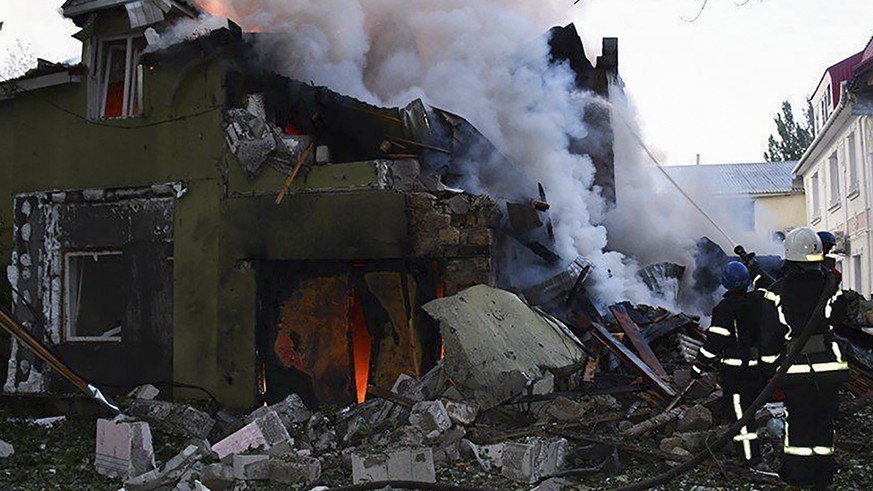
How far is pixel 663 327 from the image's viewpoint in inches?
350

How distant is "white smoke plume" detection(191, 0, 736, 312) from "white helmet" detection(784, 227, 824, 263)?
4.71 metres

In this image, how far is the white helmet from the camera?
5.12 meters

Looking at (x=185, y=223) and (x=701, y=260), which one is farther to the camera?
(x=701, y=260)

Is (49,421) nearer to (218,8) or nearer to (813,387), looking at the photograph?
(218,8)

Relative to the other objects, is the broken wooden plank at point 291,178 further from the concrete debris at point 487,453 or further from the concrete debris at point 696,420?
the concrete debris at point 696,420

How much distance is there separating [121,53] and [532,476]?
8.35 m

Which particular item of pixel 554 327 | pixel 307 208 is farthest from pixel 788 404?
pixel 307 208

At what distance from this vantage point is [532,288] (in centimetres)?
909

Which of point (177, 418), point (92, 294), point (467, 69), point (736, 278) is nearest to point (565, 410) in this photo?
point (736, 278)

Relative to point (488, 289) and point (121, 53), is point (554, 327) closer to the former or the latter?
point (488, 289)

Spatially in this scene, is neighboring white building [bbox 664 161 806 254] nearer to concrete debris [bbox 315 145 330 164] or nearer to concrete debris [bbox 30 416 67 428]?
concrete debris [bbox 315 145 330 164]

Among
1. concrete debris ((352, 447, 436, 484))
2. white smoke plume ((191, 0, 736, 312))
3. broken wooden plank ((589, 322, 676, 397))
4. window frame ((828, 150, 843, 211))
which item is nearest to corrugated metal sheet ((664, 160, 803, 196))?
window frame ((828, 150, 843, 211))

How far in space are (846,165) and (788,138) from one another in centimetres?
3041

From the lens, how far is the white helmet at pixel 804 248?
5.12 m
